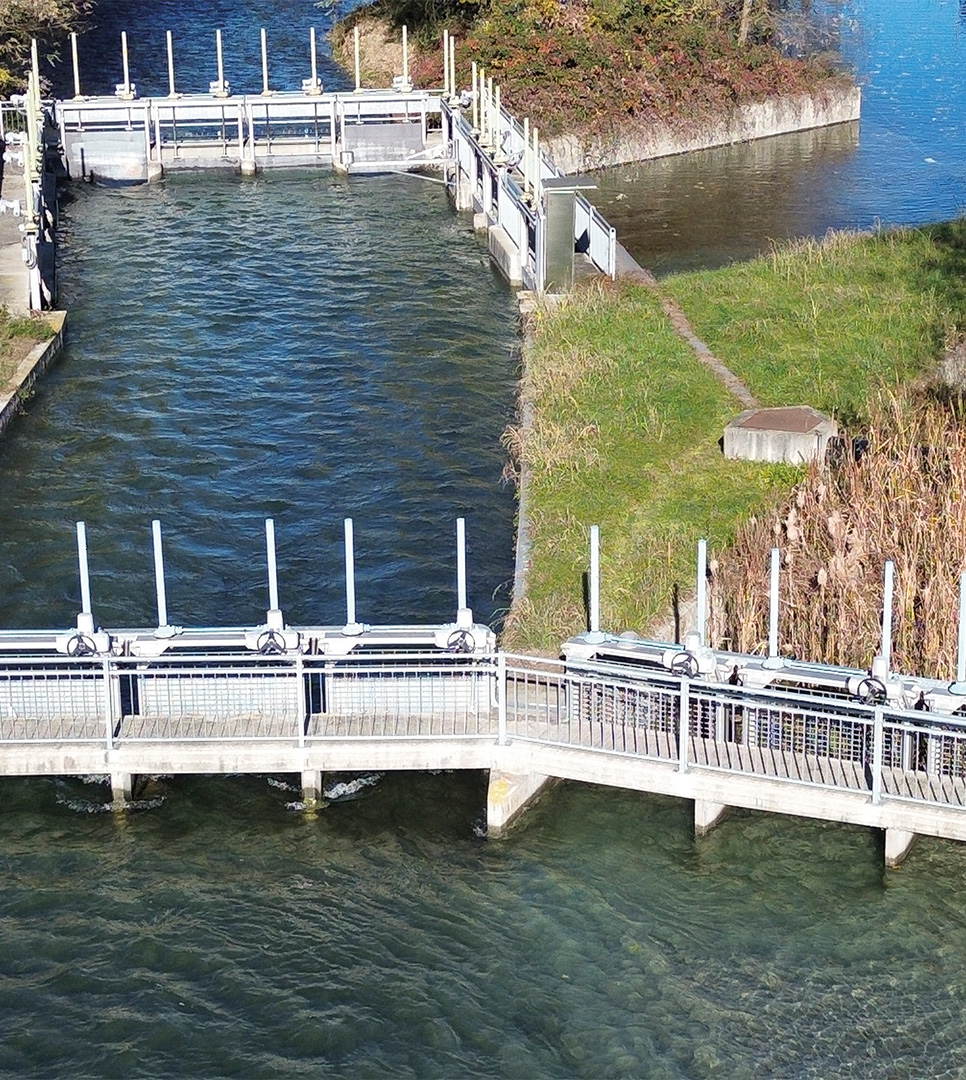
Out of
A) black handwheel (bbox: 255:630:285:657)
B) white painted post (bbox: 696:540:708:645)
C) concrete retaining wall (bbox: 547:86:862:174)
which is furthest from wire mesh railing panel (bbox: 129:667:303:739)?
concrete retaining wall (bbox: 547:86:862:174)

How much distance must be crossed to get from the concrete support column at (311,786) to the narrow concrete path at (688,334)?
13.1 m

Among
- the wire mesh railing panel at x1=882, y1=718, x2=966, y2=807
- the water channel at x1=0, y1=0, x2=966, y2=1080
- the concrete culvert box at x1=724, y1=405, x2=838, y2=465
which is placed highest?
the concrete culvert box at x1=724, y1=405, x2=838, y2=465

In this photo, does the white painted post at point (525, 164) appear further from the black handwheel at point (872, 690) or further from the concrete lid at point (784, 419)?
the black handwheel at point (872, 690)

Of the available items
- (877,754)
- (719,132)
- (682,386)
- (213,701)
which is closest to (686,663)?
(877,754)

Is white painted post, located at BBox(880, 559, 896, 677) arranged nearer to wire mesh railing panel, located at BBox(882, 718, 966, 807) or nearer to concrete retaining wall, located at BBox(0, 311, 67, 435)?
wire mesh railing panel, located at BBox(882, 718, 966, 807)

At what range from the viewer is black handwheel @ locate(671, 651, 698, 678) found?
67.7ft

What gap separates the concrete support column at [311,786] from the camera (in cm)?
2136

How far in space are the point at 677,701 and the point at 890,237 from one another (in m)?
→ 22.8

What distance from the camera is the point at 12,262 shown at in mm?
41625

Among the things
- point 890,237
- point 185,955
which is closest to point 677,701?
point 185,955

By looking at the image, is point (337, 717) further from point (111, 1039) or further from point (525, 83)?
point (525, 83)

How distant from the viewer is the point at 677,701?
851 inches

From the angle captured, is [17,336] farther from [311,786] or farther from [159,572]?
[311,786]

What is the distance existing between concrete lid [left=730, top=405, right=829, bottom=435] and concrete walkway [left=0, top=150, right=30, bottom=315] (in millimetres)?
17332
